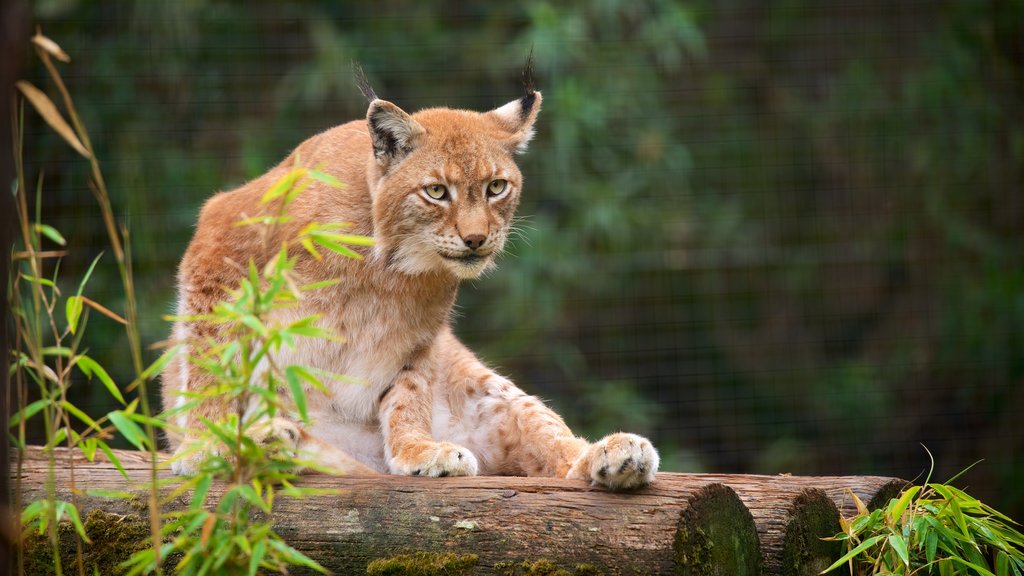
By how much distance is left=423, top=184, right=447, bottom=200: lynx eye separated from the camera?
3631mm

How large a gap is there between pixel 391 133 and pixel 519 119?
1.76ft

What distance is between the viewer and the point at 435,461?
309 centimetres

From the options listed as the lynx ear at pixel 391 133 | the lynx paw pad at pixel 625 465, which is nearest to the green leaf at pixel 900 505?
the lynx paw pad at pixel 625 465

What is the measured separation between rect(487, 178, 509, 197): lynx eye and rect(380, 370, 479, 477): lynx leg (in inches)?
24.9

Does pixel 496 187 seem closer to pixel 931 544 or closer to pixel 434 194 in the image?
pixel 434 194

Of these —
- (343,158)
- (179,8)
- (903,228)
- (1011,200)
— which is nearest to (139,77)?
(179,8)

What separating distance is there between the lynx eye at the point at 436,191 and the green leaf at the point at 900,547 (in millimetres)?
1716

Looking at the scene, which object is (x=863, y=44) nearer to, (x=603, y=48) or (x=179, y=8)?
(x=603, y=48)

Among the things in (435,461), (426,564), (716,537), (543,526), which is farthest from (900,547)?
(435,461)

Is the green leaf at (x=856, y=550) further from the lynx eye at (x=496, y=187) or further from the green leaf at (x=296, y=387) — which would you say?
the lynx eye at (x=496, y=187)

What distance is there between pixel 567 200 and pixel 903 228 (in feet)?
7.45

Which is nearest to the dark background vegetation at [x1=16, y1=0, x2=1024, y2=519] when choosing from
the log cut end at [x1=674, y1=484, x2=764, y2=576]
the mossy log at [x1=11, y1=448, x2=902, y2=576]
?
the mossy log at [x1=11, y1=448, x2=902, y2=576]

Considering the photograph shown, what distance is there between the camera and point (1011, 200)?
714 centimetres

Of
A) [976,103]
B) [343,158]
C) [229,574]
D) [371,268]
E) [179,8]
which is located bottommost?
[229,574]
